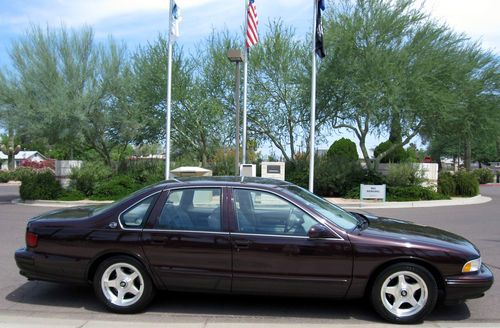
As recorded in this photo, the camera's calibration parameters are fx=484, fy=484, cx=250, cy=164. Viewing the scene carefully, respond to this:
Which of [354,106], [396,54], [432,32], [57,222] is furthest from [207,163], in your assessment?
[57,222]

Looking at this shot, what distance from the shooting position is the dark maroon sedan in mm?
4992

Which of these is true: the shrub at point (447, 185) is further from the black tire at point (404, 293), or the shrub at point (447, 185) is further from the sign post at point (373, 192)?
the black tire at point (404, 293)

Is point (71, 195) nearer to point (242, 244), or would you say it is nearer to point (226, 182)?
point (226, 182)

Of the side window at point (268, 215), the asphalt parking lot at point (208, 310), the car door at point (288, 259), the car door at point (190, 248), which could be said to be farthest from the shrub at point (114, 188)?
the car door at point (288, 259)

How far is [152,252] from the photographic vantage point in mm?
5207

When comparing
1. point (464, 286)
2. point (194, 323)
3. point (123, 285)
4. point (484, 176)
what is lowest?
point (194, 323)

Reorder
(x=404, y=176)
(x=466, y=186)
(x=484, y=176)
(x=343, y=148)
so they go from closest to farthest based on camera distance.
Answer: (x=404, y=176)
(x=466, y=186)
(x=343, y=148)
(x=484, y=176)

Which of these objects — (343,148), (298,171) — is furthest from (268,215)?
(343,148)

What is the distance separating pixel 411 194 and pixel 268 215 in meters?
16.7

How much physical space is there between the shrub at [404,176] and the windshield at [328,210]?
16669 millimetres

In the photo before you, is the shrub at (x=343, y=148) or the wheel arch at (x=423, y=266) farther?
the shrub at (x=343, y=148)

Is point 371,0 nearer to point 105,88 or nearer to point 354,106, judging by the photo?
point 354,106

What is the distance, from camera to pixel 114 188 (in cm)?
2064

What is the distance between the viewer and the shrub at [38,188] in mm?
20312
